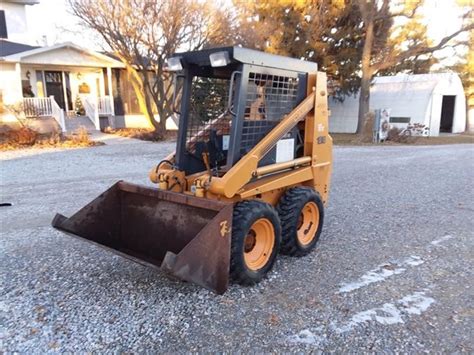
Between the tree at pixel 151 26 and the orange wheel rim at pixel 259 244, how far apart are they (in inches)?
548

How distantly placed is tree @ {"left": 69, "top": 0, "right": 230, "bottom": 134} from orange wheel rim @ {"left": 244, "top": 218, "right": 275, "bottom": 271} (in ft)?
45.6

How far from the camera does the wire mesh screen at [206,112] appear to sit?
437 cm

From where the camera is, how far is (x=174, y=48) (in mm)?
16422

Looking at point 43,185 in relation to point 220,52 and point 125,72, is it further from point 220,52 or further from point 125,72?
point 125,72

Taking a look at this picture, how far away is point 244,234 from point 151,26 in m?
14.4

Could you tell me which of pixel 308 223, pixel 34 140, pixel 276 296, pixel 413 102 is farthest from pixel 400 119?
pixel 276 296

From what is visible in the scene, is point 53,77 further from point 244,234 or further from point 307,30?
point 244,234

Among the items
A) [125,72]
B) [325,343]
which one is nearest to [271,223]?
[325,343]

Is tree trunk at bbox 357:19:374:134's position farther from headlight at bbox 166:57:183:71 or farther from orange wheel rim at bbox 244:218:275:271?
orange wheel rim at bbox 244:218:275:271

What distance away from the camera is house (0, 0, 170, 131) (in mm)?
16578

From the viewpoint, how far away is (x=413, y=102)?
23000 mm

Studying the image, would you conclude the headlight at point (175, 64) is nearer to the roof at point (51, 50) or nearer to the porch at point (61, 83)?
the porch at point (61, 83)

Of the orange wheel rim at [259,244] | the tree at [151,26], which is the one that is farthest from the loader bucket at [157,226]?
the tree at [151,26]

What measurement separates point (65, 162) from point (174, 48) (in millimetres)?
7979
